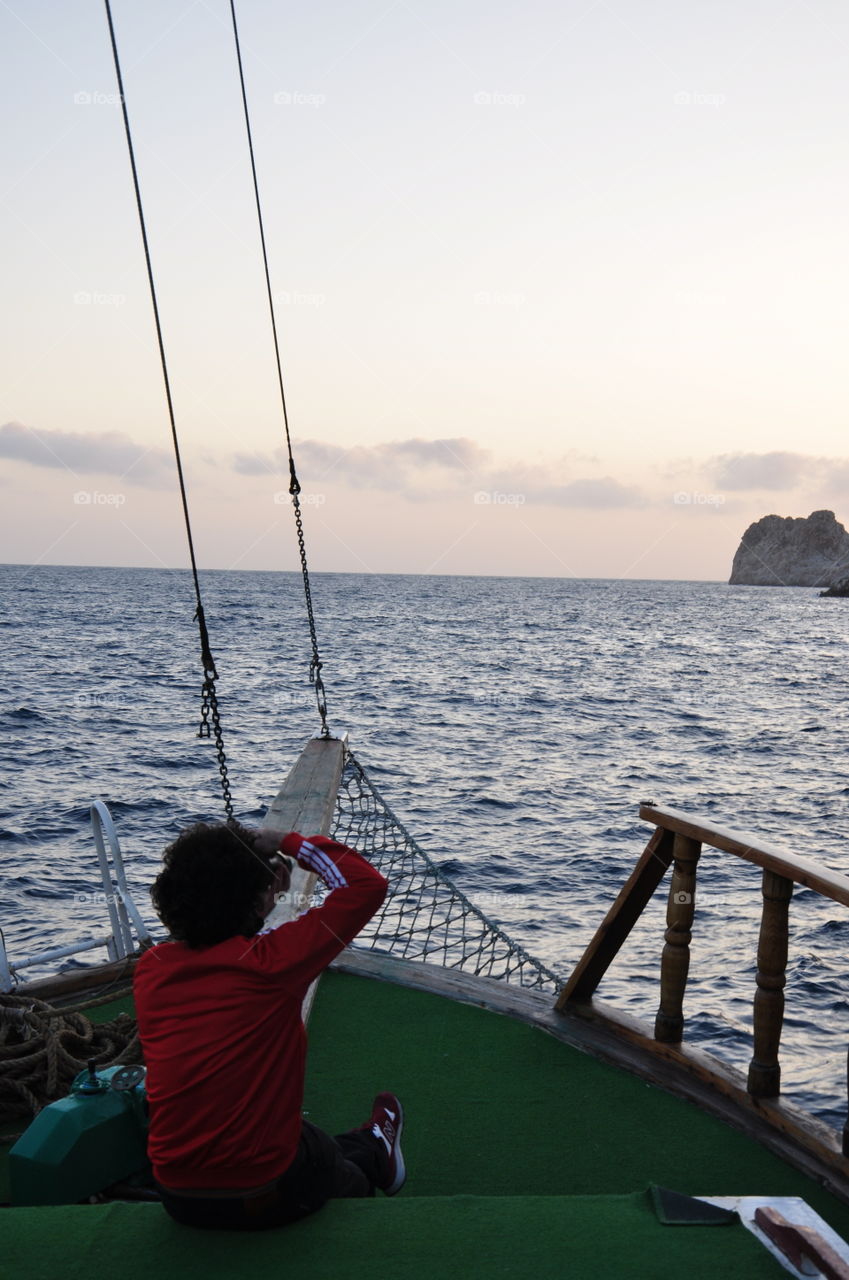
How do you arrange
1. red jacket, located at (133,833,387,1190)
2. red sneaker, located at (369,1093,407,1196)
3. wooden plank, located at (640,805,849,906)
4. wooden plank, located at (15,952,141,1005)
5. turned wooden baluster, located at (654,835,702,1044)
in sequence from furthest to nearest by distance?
wooden plank, located at (15,952,141,1005)
turned wooden baluster, located at (654,835,702,1044)
wooden plank, located at (640,805,849,906)
red sneaker, located at (369,1093,407,1196)
red jacket, located at (133,833,387,1190)

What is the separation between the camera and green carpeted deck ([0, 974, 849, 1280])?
232 cm

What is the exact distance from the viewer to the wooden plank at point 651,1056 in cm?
329

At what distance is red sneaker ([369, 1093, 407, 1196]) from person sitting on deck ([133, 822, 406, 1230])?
0.50m

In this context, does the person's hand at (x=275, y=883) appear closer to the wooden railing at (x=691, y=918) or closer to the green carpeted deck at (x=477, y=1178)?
the green carpeted deck at (x=477, y=1178)

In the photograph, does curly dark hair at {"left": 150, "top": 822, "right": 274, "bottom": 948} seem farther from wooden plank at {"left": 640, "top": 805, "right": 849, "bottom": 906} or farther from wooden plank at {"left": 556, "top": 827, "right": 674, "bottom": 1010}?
wooden plank at {"left": 556, "top": 827, "right": 674, "bottom": 1010}

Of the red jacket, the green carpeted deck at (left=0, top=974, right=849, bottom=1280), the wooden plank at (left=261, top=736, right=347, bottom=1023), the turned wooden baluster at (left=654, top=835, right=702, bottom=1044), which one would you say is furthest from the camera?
the wooden plank at (left=261, top=736, right=347, bottom=1023)

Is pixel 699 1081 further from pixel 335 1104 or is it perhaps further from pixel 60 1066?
pixel 60 1066

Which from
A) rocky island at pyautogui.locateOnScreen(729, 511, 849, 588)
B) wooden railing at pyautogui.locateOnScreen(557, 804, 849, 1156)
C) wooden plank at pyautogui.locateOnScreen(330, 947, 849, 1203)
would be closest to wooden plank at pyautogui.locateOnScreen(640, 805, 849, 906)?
wooden railing at pyautogui.locateOnScreen(557, 804, 849, 1156)

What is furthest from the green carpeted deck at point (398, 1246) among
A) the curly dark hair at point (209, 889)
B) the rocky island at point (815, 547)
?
the rocky island at point (815, 547)

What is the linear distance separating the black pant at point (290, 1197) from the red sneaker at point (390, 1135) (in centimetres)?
18

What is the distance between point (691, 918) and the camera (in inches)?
144

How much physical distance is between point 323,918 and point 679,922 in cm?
179

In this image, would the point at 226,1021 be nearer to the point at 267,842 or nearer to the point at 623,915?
the point at 267,842

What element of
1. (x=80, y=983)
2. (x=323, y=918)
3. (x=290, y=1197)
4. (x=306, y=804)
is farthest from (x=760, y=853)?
(x=306, y=804)
